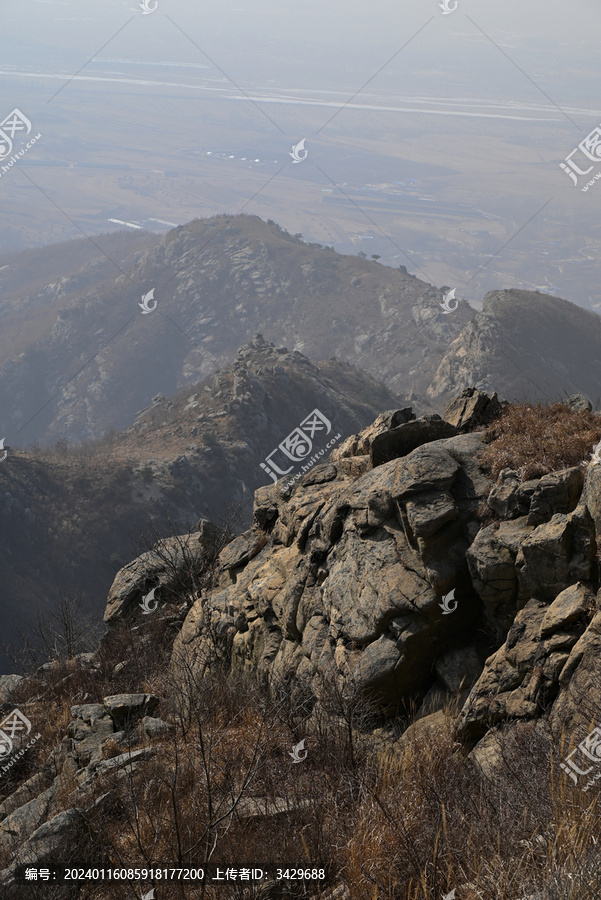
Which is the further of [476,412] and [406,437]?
[476,412]

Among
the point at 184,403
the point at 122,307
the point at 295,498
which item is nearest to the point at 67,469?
the point at 184,403

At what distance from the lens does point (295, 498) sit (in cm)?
1397

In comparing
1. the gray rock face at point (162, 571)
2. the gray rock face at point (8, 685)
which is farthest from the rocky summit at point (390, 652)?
the gray rock face at point (162, 571)

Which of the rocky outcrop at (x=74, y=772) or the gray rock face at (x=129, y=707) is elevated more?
the rocky outcrop at (x=74, y=772)

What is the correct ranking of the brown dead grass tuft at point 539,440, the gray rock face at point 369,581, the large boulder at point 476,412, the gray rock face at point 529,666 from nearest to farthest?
1. the gray rock face at point 529,666
2. the gray rock face at point 369,581
3. the brown dead grass tuft at point 539,440
4. the large boulder at point 476,412

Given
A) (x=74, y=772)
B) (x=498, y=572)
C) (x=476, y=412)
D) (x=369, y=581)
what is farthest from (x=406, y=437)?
(x=74, y=772)

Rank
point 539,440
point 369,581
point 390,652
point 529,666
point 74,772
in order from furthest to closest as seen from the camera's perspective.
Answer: point 539,440 → point 369,581 → point 74,772 → point 390,652 → point 529,666

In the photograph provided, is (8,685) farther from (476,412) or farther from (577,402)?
(577,402)

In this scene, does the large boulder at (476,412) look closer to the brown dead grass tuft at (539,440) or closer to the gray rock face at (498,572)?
the brown dead grass tuft at (539,440)

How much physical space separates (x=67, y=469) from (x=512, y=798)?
188 ft

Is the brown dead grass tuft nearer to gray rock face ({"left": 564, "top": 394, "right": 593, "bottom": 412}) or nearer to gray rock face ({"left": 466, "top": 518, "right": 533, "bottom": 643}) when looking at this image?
gray rock face ({"left": 564, "top": 394, "right": 593, "bottom": 412})
